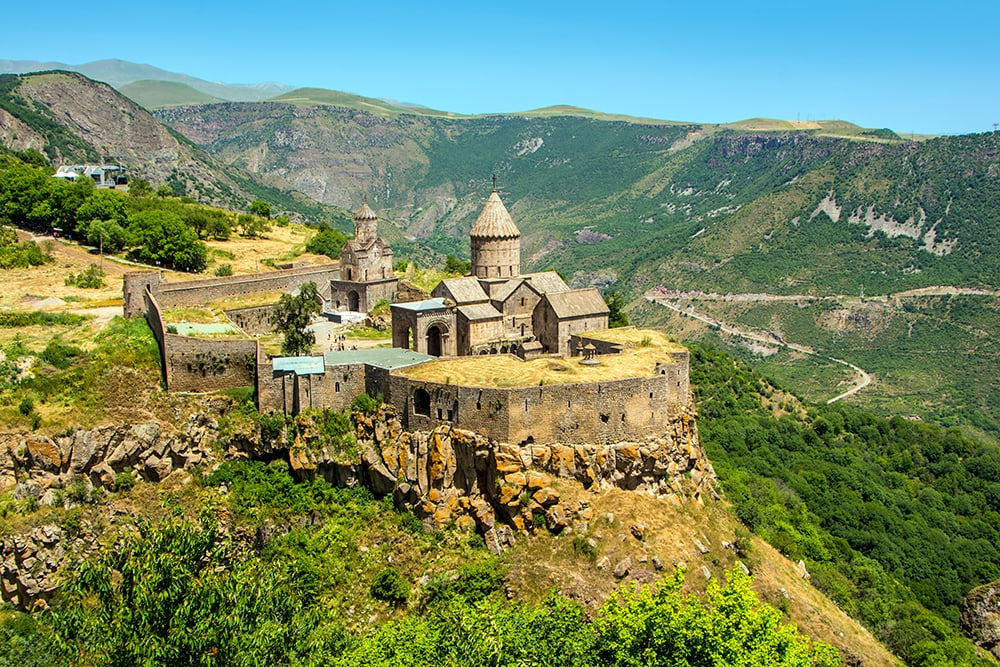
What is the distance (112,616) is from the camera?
23.6 m

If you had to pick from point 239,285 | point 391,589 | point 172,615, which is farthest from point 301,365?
point 239,285

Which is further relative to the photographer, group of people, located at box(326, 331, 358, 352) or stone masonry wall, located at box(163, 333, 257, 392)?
group of people, located at box(326, 331, 358, 352)

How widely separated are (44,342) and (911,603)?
46662mm

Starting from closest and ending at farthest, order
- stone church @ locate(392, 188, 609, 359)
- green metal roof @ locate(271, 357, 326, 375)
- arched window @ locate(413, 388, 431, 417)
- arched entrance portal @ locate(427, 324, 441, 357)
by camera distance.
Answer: arched window @ locate(413, 388, 431, 417)
green metal roof @ locate(271, 357, 326, 375)
stone church @ locate(392, 188, 609, 359)
arched entrance portal @ locate(427, 324, 441, 357)

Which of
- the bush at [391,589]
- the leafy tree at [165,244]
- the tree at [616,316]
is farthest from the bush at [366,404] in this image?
the leafy tree at [165,244]

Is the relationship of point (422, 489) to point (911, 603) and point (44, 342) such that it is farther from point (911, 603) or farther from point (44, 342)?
point (911, 603)

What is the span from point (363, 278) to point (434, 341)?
13.3 meters

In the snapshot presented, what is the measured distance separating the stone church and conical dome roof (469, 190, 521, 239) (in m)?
2.89

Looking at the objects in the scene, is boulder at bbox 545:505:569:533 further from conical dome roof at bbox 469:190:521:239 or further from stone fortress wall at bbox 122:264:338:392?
conical dome roof at bbox 469:190:521:239

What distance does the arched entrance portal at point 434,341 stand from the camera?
154ft

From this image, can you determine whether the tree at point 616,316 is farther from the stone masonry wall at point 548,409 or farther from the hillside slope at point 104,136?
the hillside slope at point 104,136

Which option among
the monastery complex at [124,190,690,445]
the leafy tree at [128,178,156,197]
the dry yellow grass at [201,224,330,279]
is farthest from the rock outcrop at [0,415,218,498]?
the leafy tree at [128,178,156,197]

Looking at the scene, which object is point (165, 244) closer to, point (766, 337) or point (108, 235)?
point (108, 235)

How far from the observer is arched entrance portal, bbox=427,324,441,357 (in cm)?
4688
